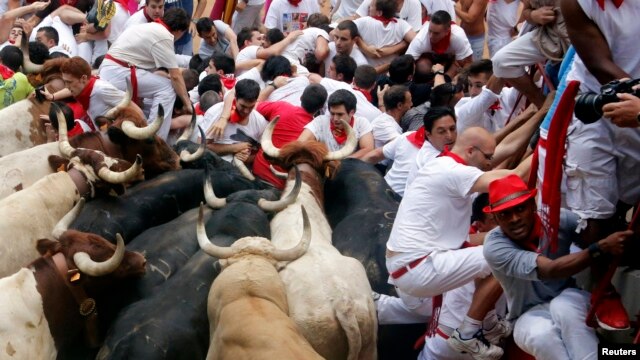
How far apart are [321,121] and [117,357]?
14.2 ft

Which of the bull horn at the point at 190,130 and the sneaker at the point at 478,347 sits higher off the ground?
the sneaker at the point at 478,347

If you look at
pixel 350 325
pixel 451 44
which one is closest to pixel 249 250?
pixel 350 325

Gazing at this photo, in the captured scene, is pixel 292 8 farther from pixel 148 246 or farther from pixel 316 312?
pixel 316 312

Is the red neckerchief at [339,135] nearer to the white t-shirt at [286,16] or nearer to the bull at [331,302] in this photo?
the bull at [331,302]

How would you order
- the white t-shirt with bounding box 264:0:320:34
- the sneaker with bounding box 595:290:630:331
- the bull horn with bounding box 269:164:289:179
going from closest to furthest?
the sneaker with bounding box 595:290:630:331, the bull horn with bounding box 269:164:289:179, the white t-shirt with bounding box 264:0:320:34

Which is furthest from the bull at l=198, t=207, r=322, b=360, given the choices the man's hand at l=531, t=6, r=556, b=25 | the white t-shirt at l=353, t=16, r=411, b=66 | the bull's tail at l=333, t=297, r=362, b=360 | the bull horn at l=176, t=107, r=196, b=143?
the white t-shirt at l=353, t=16, r=411, b=66

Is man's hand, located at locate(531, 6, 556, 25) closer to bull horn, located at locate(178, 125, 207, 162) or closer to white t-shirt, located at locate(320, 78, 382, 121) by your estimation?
bull horn, located at locate(178, 125, 207, 162)

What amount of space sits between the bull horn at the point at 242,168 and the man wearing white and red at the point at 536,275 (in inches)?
156

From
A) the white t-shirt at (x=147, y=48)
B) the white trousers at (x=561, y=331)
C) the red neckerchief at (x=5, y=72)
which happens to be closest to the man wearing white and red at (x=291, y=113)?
A: the white t-shirt at (x=147, y=48)

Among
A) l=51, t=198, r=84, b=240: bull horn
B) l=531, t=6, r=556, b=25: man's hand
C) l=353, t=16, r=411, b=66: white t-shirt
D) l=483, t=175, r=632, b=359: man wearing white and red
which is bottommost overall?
l=353, t=16, r=411, b=66: white t-shirt

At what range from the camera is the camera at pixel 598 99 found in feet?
19.6

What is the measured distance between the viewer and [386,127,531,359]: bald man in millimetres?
7211

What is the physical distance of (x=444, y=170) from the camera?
24.3 feet

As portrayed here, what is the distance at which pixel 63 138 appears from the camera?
9797mm
